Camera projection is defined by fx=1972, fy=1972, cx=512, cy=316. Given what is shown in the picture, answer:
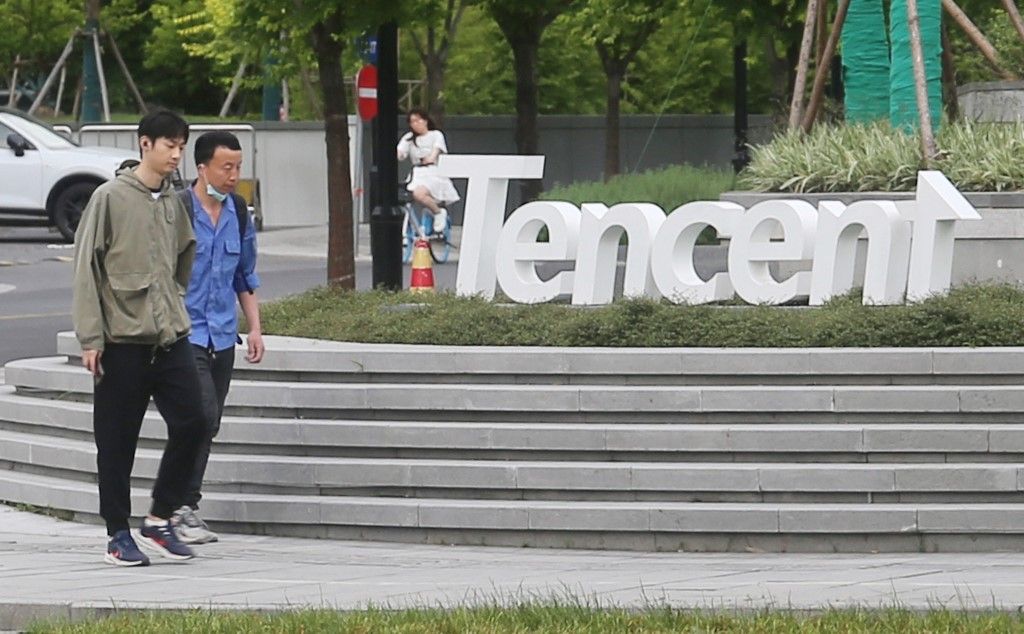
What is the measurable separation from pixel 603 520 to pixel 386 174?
25.7 feet

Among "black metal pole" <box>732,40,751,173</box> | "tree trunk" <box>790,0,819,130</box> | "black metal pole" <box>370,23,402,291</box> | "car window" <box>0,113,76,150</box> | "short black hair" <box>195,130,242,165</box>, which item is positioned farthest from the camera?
"black metal pole" <box>732,40,751,173</box>

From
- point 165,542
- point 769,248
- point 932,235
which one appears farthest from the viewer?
point 769,248

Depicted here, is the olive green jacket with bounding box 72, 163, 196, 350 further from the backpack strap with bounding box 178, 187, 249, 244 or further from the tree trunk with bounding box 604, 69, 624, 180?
the tree trunk with bounding box 604, 69, 624, 180

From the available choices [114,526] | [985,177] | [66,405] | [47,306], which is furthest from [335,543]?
[47,306]

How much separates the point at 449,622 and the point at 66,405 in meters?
4.86

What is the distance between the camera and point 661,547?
356 inches

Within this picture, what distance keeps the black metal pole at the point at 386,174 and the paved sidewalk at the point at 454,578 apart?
6976mm

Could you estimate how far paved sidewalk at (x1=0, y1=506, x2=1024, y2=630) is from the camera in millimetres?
7184

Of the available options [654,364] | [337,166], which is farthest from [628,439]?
[337,166]

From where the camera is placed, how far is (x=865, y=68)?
618 inches

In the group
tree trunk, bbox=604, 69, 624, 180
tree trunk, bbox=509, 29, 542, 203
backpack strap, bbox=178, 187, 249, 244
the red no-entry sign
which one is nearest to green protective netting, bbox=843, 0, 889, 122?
backpack strap, bbox=178, 187, 249, 244

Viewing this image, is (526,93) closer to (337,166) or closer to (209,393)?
(337,166)

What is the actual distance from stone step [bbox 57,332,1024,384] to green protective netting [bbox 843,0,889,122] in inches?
258

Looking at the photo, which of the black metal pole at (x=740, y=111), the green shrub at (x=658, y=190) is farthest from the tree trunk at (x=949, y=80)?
the black metal pole at (x=740, y=111)
